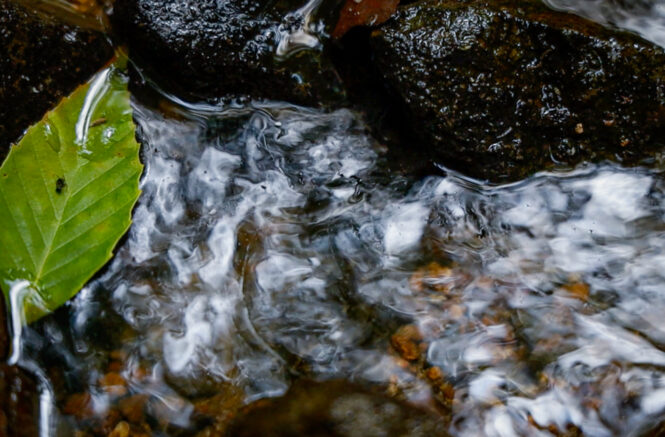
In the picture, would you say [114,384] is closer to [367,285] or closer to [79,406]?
[79,406]

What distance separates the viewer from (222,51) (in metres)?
2.94

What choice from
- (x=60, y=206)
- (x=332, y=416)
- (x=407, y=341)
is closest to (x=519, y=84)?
(x=407, y=341)

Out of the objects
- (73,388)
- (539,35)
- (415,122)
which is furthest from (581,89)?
(73,388)

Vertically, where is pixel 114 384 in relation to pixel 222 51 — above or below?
below

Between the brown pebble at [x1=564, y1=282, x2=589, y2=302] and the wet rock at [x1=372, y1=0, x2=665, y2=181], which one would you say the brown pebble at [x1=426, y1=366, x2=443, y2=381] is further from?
the wet rock at [x1=372, y1=0, x2=665, y2=181]

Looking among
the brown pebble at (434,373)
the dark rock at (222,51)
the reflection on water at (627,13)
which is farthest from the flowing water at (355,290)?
the reflection on water at (627,13)

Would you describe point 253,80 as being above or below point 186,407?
above

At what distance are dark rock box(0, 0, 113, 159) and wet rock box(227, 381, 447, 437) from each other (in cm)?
165

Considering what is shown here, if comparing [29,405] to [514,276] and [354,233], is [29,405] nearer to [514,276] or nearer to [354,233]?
[354,233]

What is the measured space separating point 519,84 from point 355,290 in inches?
47.9

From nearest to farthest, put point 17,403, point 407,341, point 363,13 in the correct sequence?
point 17,403, point 407,341, point 363,13

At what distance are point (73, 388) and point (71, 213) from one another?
0.77m

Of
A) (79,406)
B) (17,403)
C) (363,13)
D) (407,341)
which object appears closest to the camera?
(17,403)

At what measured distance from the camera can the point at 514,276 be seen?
114 inches
